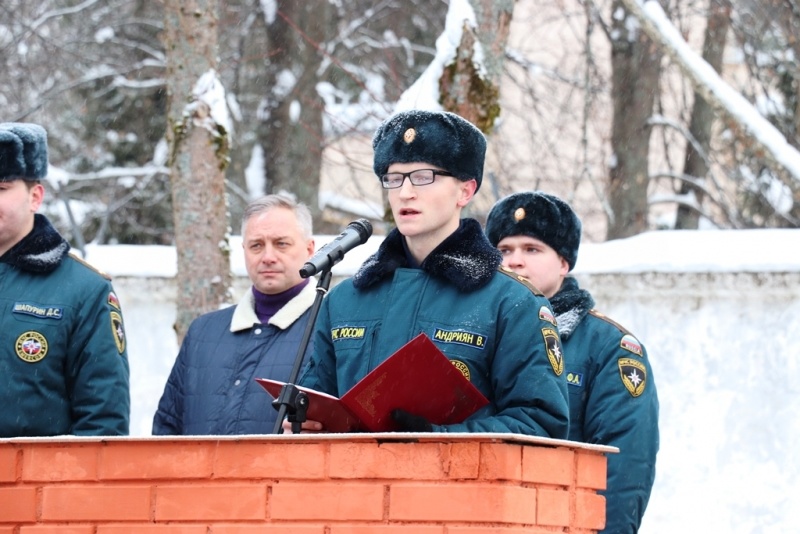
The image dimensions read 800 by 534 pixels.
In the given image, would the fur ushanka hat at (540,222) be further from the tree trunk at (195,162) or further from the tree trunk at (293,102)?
the tree trunk at (293,102)

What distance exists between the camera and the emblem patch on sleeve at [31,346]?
4.54 metres

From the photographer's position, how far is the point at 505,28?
760cm

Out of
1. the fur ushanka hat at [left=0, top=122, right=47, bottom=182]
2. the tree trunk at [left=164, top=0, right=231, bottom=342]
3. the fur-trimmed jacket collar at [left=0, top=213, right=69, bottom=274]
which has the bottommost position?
the fur-trimmed jacket collar at [left=0, top=213, right=69, bottom=274]

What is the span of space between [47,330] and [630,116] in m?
10.9

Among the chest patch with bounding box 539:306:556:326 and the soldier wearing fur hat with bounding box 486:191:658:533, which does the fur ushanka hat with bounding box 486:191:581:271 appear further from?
the chest patch with bounding box 539:306:556:326

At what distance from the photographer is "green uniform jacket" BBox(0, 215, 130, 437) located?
4523 millimetres

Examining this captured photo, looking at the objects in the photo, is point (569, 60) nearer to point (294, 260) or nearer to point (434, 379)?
point (294, 260)

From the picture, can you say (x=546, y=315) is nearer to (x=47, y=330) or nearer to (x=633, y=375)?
(x=633, y=375)

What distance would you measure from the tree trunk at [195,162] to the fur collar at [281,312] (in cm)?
243

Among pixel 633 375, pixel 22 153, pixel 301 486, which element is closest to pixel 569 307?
pixel 633 375

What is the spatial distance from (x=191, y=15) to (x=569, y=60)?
1410cm

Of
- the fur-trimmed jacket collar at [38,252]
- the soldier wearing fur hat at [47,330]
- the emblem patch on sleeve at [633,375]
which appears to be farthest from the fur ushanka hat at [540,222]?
the fur-trimmed jacket collar at [38,252]

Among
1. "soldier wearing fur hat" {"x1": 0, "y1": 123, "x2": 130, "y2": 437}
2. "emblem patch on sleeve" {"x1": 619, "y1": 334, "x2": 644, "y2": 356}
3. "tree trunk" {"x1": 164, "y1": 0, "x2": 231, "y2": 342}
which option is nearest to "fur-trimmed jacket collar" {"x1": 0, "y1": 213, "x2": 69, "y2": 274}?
"soldier wearing fur hat" {"x1": 0, "y1": 123, "x2": 130, "y2": 437}

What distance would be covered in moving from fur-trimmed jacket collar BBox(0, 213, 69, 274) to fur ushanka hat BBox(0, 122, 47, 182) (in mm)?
175
